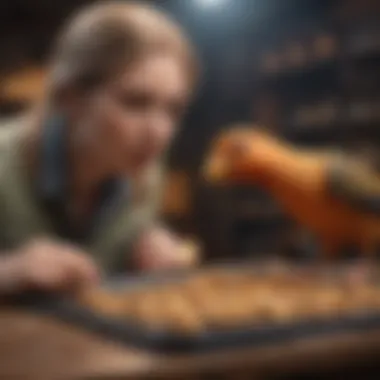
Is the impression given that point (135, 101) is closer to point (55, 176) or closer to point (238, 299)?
point (55, 176)

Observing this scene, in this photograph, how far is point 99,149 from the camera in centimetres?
95

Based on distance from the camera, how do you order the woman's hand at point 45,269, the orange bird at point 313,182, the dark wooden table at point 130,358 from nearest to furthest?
the dark wooden table at point 130,358, the woman's hand at point 45,269, the orange bird at point 313,182

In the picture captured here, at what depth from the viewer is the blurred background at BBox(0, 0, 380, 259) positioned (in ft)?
3.06

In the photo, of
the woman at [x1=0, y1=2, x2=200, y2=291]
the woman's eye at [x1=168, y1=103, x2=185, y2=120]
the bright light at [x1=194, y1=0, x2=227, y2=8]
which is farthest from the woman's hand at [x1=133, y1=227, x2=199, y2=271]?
the bright light at [x1=194, y1=0, x2=227, y2=8]

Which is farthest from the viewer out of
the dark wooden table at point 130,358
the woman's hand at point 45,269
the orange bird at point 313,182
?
the orange bird at point 313,182

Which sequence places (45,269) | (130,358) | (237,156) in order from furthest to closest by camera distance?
(237,156) → (45,269) → (130,358)

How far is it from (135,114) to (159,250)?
132 mm

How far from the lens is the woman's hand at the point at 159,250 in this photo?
0.95 metres

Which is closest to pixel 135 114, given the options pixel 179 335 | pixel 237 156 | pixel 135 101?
pixel 135 101

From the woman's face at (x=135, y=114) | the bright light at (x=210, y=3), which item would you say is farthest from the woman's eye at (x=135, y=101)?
the bright light at (x=210, y=3)

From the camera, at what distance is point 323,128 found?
3.43 feet

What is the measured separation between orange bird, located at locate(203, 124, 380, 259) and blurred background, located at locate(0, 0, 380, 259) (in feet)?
0.04

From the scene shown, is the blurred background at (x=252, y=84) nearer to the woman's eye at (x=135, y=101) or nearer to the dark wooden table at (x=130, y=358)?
the woman's eye at (x=135, y=101)

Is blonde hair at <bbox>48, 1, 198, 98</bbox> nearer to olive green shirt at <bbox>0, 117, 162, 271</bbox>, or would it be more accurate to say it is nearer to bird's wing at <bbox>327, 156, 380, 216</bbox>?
olive green shirt at <bbox>0, 117, 162, 271</bbox>
